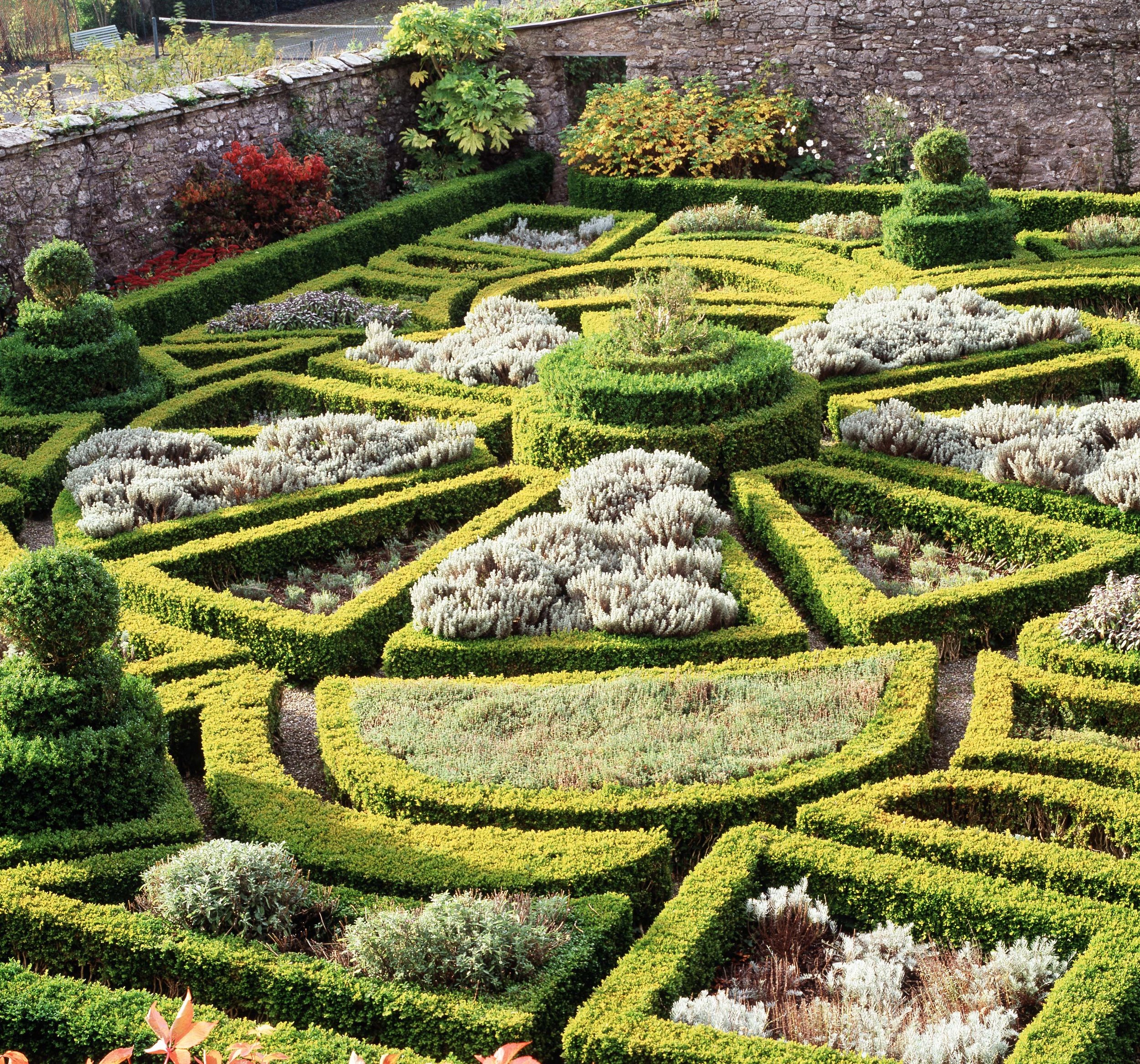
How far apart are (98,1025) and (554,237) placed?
51.3 feet

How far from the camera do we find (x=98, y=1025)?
211 inches

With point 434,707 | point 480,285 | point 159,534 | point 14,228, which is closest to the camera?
point 434,707

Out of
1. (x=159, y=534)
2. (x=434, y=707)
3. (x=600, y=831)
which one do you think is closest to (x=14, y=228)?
(x=159, y=534)

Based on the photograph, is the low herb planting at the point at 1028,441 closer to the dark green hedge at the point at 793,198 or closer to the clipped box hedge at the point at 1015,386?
the clipped box hedge at the point at 1015,386

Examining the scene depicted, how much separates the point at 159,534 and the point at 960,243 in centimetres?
1054

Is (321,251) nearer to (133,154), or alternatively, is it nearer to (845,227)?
(133,154)

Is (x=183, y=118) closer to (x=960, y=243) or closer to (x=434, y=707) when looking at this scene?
(x=960, y=243)

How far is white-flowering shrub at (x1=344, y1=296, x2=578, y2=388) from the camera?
1305cm

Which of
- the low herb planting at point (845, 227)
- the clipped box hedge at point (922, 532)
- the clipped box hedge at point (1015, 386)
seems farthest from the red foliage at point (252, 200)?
the clipped box hedge at point (922, 532)

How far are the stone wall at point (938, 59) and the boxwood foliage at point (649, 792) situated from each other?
50.9 feet

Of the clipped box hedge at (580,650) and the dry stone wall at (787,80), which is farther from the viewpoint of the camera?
the dry stone wall at (787,80)

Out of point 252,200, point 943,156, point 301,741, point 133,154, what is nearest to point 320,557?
point 301,741

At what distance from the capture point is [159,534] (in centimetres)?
1018

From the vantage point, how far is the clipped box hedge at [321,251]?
15.7 m
